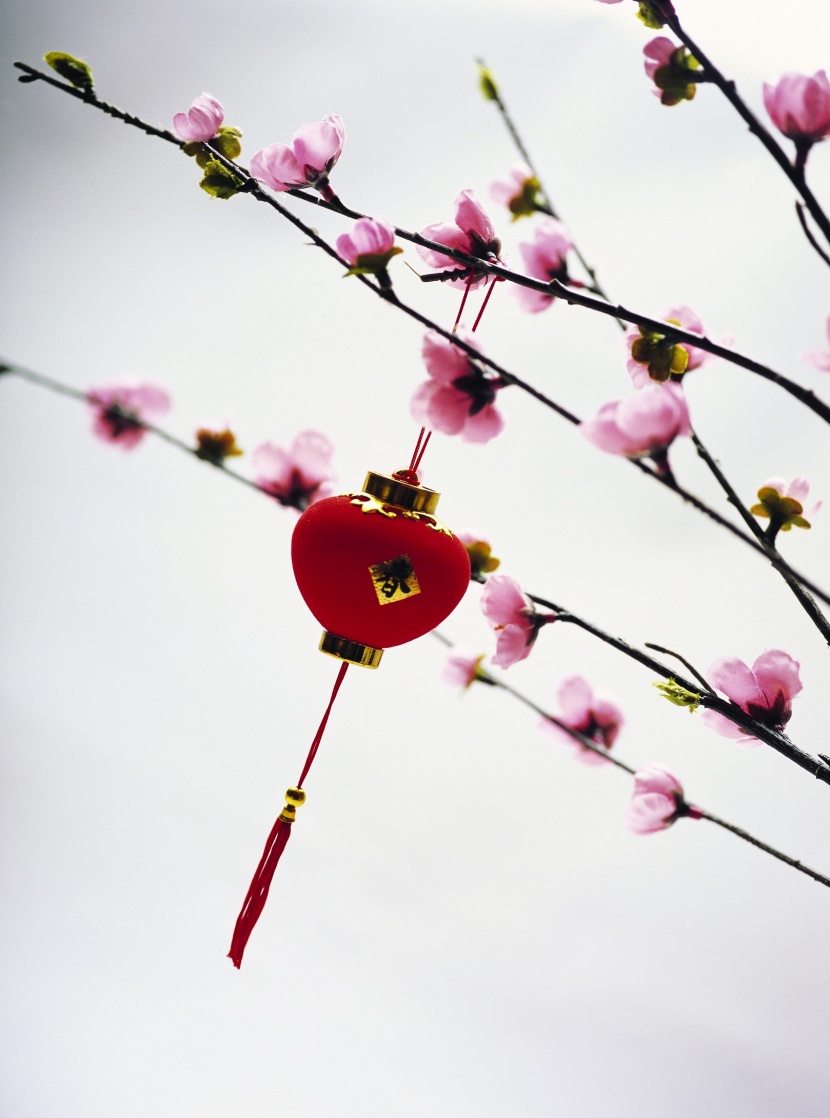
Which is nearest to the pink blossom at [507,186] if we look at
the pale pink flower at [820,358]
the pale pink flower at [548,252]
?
the pale pink flower at [548,252]

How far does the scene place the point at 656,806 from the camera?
0.59 meters

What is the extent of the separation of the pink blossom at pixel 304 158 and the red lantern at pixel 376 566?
0.21m

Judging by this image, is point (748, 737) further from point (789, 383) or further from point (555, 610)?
point (789, 383)

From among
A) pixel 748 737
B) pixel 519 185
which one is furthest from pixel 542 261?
pixel 748 737

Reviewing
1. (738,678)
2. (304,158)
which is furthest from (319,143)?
(738,678)

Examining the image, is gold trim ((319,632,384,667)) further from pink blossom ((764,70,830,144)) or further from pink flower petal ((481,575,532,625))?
pink blossom ((764,70,830,144))

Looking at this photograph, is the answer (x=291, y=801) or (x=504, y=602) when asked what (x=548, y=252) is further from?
(x=291, y=801)

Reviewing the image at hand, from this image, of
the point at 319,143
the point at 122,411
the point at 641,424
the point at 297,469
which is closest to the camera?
the point at 641,424

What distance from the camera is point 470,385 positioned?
47 centimetres

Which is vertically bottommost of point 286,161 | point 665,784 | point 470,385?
point 665,784

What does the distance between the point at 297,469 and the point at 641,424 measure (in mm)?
344

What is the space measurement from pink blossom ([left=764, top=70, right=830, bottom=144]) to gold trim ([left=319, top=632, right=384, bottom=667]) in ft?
1.33

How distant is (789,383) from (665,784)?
33 cm

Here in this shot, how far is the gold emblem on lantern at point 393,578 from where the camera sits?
54cm
